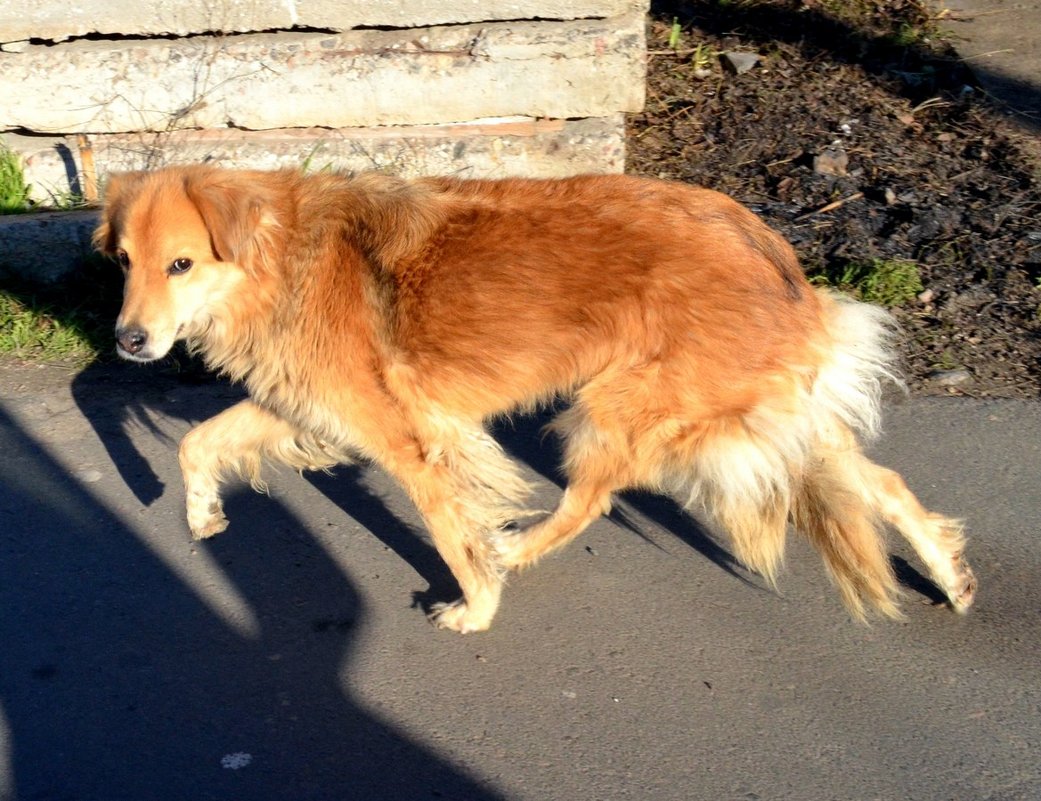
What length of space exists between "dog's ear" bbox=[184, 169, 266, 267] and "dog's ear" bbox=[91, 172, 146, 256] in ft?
0.68

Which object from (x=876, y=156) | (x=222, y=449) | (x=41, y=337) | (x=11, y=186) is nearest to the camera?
(x=222, y=449)

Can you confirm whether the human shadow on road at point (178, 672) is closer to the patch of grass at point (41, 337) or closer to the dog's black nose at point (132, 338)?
the dog's black nose at point (132, 338)

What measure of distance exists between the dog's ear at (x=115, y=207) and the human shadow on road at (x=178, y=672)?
3.55 ft

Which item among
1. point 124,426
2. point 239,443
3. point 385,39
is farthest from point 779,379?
point 385,39

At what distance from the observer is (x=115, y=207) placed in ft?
12.5

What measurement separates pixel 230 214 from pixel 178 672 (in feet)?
4.68

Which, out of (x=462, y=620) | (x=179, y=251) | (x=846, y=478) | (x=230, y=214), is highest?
(x=230, y=214)

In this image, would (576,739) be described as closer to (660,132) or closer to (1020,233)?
(1020,233)

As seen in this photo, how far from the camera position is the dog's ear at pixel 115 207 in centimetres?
375

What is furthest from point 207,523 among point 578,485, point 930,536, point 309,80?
point 309,80

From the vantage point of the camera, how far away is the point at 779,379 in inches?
138

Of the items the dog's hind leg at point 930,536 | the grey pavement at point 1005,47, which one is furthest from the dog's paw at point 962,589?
the grey pavement at point 1005,47

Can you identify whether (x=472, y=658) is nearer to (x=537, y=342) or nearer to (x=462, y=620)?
(x=462, y=620)

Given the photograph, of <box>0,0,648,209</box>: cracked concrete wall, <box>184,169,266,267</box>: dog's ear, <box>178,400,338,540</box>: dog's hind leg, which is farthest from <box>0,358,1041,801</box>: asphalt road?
<box>0,0,648,209</box>: cracked concrete wall
